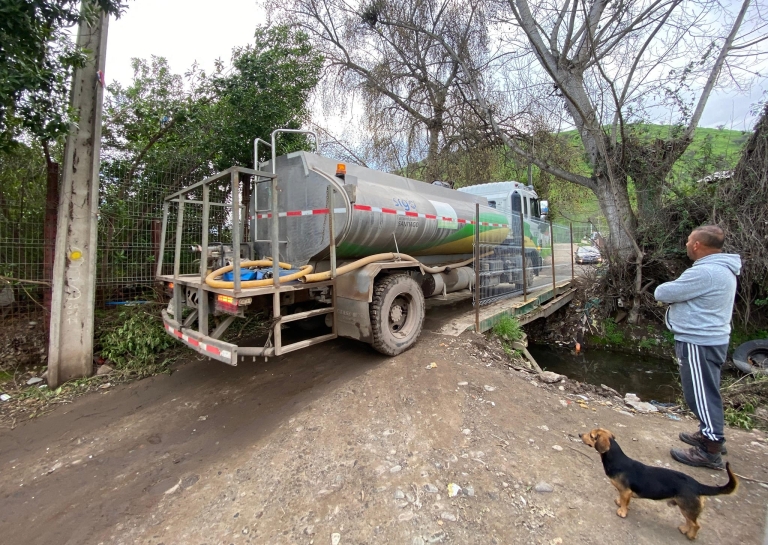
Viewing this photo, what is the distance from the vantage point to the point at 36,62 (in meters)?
3.16

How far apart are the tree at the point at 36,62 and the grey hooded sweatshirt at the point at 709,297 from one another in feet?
17.4

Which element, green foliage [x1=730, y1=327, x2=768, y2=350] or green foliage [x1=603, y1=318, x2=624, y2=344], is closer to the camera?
green foliage [x1=730, y1=327, x2=768, y2=350]

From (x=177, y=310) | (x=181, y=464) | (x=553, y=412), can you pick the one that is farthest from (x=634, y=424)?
(x=177, y=310)

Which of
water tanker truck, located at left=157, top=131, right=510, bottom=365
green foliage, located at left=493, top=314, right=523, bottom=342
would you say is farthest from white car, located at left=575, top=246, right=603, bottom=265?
water tanker truck, located at left=157, top=131, right=510, bottom=365

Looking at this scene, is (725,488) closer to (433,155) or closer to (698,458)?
(698,458)

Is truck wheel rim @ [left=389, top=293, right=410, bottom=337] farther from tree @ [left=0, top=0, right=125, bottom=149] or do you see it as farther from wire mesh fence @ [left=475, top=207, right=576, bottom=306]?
tree @ [left=0, top=0, right=125, bottom=149]

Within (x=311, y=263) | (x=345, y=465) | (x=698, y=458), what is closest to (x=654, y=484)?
(x=698, y=458)

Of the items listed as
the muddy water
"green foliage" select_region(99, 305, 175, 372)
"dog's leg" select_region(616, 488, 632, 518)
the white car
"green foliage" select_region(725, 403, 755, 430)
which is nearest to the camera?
"dog's leg" select_region(616, 488, 632, 518)

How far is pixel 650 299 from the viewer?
25.0ft

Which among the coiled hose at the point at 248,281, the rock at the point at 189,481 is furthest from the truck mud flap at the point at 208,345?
the rock at the point at 189,481

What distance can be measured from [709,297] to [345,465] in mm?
2740

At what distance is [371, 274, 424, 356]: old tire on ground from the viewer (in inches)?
158

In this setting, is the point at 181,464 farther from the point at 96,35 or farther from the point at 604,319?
the point at 604,319

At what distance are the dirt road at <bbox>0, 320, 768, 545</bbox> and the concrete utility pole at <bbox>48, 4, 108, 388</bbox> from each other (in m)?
0.64
